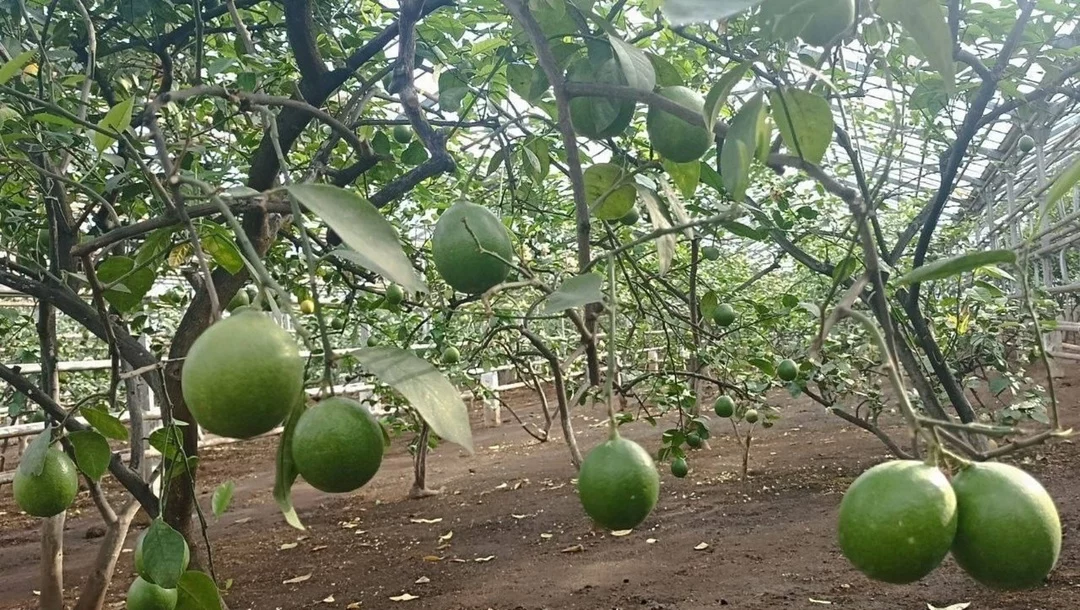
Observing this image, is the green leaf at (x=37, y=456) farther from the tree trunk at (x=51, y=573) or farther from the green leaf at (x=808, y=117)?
the tree trunk at (x=51, y=573)

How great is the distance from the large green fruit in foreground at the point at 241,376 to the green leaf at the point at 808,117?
0.56 m

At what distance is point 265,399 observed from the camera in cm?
71

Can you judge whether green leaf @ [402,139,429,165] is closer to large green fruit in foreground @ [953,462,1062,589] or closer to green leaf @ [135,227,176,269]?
green leaf @ [135,227,176,269]

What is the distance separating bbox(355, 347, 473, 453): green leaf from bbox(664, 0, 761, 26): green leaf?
336mm

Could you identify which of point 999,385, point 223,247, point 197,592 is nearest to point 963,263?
point 223,247

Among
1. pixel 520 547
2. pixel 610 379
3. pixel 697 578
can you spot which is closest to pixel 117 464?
pixel 610 379

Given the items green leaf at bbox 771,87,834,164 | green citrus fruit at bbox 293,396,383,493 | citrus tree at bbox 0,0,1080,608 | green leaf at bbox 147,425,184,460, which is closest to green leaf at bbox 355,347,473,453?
citrus tree at bbox 0,0,1080,608

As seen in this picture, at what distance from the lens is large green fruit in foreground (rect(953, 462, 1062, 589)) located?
66 cm

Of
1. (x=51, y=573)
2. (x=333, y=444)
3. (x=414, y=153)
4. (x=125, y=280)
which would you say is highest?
(x=414, y=153)

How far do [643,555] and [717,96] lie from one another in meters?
4.22

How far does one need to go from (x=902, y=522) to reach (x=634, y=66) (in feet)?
1.82

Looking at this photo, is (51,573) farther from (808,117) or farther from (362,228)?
(808,117)

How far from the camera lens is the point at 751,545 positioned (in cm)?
470

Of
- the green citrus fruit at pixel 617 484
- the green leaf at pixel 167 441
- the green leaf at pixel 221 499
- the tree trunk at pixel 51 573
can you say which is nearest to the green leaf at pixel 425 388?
the green citrus fruit at pixel 617 484
